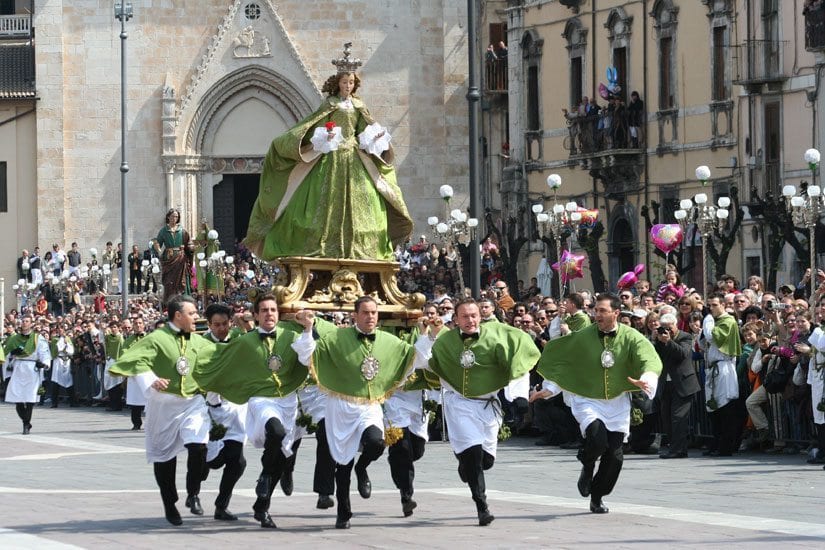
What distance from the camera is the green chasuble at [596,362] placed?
16.1 m

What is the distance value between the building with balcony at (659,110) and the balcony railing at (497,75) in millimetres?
1163

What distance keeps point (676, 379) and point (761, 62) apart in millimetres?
16606

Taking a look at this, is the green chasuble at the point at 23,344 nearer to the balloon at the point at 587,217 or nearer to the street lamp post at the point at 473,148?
the street lamp post at the point at 473,148

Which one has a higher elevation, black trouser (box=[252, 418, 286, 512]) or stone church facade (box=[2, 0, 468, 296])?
stone church facade (box=[2, 0, 468, 296])

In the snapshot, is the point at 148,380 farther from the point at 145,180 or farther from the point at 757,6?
the point at 145,180

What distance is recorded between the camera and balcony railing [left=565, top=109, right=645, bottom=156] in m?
42.8

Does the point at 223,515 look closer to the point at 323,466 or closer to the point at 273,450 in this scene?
the point at 273,450

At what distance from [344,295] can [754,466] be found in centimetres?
465

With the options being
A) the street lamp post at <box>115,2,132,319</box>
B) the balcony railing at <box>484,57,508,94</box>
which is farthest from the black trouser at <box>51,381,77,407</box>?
the balcony railing at <box>484,57,508,94</box>

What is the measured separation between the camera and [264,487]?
51.2 ft

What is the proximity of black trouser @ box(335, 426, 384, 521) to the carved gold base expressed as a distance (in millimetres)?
5997

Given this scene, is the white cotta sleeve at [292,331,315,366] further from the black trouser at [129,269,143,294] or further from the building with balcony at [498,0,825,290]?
the black trouser at [129,269,143,294]

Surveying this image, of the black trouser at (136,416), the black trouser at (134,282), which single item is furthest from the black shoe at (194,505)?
the black trouser at (134,282)

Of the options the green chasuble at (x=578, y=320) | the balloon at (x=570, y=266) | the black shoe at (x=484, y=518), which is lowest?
the black shoe at (x=484, y=518)
